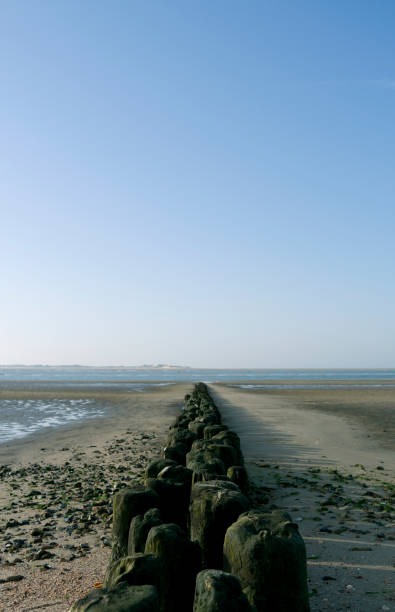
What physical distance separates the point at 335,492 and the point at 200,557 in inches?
184

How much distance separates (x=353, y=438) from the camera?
14195mm

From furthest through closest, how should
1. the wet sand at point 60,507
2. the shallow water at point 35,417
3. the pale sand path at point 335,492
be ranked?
1. the shallow water at point 35,417
2. the wet sand at point 60,507
3. the pale sand path at point 335,492

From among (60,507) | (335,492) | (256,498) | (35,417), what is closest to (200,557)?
(256,498)

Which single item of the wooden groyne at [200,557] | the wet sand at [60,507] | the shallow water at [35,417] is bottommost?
the shallow water at [35,417]

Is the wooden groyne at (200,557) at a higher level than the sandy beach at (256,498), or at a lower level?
higher

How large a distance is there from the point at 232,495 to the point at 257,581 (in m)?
1.08

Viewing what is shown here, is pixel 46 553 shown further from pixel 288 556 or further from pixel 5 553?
pixel 288 556

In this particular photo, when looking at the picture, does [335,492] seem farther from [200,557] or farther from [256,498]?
[200,557]

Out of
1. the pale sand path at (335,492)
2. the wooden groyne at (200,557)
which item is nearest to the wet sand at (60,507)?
the wooden groyne at (200,557)

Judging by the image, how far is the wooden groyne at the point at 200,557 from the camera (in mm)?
2963

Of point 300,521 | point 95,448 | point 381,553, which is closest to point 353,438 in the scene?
point 95,448

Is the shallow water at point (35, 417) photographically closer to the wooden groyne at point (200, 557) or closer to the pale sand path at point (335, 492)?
the pale sand path at point (335, 492)

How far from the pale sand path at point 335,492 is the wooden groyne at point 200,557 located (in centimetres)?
89

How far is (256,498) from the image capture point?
25.0 ft
